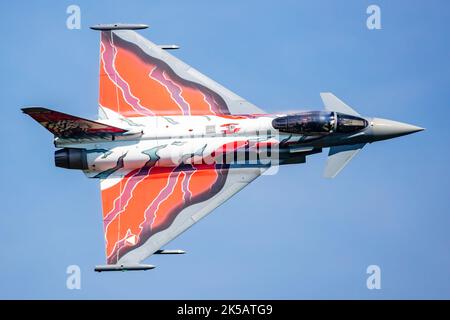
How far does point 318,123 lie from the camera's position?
106 feet

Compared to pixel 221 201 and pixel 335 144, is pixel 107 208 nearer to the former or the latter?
pixel 221 201

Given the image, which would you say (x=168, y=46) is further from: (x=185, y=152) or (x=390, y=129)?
(x=390, y=129)

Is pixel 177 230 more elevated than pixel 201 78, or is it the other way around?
pixel 201 78

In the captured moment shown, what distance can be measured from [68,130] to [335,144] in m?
7.97

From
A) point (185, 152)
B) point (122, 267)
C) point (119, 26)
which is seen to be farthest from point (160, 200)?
point (119, 26)

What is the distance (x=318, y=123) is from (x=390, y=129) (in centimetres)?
219

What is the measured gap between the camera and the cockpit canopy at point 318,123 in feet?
106

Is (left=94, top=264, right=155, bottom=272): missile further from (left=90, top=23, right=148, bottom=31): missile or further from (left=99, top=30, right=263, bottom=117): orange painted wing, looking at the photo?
(left=90, top=23, right=148, bottom=31): missile

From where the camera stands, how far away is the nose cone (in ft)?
107

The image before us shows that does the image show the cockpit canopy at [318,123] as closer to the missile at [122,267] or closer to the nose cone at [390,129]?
the nose cone at [390,129]

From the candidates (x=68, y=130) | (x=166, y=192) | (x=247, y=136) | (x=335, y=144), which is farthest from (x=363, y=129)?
(x=68, y=130)

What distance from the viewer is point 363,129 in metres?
32.6

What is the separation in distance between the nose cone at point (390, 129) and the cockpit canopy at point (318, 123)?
1.18 feet

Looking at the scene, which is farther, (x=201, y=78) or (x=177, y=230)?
(x=201, y=78)
